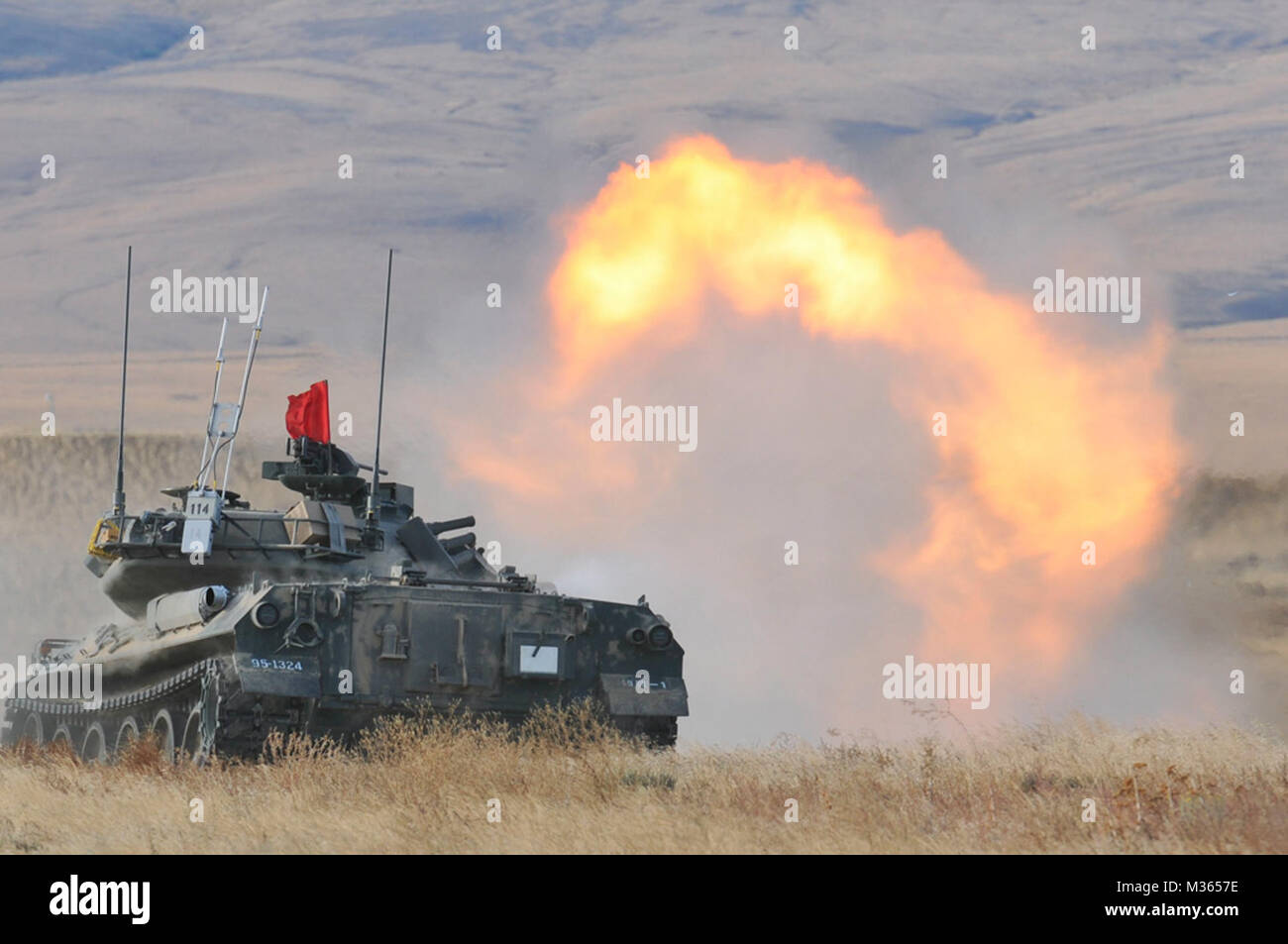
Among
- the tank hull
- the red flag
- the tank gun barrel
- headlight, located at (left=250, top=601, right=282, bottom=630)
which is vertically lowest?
the tank hull

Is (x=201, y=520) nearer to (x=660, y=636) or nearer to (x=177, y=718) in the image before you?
(x=177, y=718)

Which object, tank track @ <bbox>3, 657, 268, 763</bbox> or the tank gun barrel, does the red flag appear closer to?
the tank gun barrel

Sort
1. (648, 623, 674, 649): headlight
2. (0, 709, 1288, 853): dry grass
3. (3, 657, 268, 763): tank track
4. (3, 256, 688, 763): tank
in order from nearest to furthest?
(0, 709, 1288, 853): dry grass
(3, 657, 268, 763): tank track
(3, 256, 688, 763): tank
(648, 623, 674, 649): headlight

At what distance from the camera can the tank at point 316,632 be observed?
752 inches

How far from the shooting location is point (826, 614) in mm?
33875

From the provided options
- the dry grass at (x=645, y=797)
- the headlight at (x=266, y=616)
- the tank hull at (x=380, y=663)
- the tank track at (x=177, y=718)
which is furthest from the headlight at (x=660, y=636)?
the tank track at (x=177, y=718)

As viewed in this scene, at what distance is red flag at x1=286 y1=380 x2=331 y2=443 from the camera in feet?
79.8

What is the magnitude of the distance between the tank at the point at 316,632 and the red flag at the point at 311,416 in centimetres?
8

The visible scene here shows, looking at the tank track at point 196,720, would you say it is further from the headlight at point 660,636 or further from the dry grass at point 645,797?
the headlight at point 660,636

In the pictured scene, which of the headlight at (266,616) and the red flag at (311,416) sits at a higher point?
the red flag at (311,416)

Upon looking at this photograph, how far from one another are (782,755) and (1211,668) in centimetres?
1609

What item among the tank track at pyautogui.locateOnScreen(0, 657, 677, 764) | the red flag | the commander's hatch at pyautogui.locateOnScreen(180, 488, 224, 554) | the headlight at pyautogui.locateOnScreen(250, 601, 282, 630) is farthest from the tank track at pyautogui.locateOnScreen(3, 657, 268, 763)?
the red flag

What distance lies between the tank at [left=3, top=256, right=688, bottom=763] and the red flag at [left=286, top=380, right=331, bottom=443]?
0.26ft

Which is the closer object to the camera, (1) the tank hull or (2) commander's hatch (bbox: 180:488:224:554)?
(1) the tank hull
